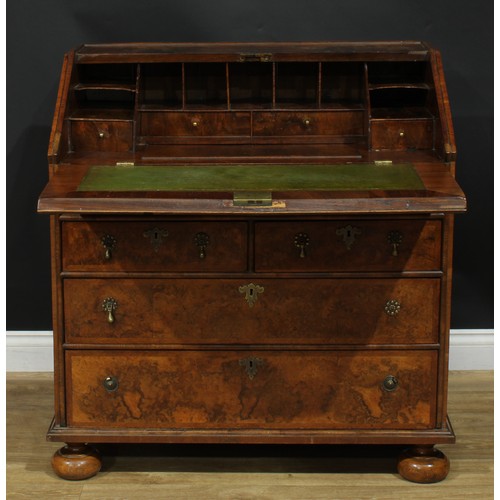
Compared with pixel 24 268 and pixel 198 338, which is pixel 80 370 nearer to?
pixel 198 338

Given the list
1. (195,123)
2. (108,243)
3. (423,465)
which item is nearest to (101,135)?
(195,123)

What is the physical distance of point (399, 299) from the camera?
3613 millimetres

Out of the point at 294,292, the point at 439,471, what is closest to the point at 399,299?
the point at 294,292

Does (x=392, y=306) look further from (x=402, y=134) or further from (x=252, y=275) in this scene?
(x=402, y=134)

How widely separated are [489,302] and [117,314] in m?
1.70

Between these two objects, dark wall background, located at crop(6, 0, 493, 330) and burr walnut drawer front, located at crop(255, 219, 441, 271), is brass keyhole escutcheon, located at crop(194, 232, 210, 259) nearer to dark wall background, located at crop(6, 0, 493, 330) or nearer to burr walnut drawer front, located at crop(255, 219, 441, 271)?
burr walnut drawer front, located at crop(255, 219, 441, 271)

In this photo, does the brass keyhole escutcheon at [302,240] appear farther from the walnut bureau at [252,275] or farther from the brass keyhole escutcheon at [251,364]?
the brass keyhole escutcheon at [251,364]

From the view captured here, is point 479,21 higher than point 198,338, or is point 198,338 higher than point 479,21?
point 479,21

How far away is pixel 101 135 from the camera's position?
3.83 m

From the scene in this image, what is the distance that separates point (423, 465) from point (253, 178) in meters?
1.12

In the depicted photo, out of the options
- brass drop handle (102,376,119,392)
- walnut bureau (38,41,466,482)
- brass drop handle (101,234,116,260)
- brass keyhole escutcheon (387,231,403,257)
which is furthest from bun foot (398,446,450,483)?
brass drop handle (101,234,116,260)

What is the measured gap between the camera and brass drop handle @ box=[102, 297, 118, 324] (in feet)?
11.9

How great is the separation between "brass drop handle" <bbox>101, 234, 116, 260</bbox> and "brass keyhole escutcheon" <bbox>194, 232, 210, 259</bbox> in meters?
0.26

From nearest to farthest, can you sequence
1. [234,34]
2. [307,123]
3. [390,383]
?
[390,383] → [307,123] → [234,34]
